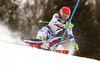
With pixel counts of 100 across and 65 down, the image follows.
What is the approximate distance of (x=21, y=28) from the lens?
2102 cm

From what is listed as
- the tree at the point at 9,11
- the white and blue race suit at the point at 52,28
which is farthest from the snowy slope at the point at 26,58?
the tree at the point at 9,11

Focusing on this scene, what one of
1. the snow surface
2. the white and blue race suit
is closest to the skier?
the white and blue race suit

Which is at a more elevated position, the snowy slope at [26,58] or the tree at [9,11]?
the tree at [9,11]

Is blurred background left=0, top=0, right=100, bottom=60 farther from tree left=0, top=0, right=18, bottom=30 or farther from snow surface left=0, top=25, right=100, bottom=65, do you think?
snow surface left=0, top=25, right=100, bottom=65

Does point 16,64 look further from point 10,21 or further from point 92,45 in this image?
point 10,21

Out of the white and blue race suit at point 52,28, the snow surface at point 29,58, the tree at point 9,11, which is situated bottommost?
the snow surface at point 29,58

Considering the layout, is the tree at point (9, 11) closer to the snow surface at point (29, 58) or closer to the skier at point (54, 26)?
the skier at point (54, 26)

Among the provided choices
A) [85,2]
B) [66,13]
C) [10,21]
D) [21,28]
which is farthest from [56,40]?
[21,28]

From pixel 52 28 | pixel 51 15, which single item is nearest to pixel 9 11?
pixel 51 15

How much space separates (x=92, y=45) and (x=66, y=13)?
1074cm

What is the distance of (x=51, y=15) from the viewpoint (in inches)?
606

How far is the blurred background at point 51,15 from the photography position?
1413 centimetres

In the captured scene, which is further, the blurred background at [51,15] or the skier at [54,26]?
the blurred background at [51,15]

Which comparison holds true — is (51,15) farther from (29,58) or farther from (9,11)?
(29,58)
